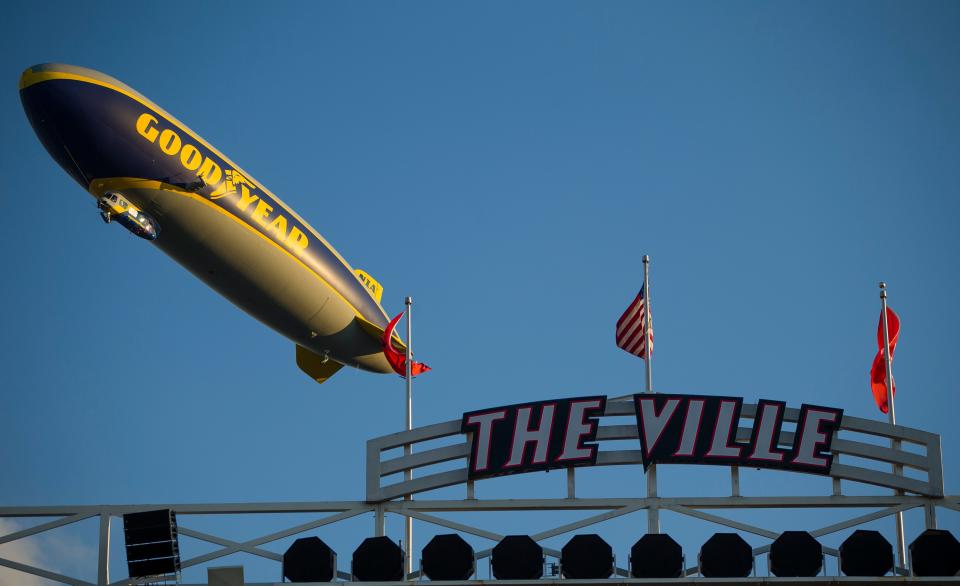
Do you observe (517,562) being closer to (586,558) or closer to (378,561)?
(586,558)

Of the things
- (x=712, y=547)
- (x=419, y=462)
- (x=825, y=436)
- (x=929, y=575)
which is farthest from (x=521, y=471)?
(x=929, y=575)

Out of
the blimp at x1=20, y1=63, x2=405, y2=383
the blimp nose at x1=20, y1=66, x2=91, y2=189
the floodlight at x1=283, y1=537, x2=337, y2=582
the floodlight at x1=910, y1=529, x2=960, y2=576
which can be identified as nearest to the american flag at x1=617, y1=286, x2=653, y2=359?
the blimp at x1=20, y1=63, x2=405, y2=383

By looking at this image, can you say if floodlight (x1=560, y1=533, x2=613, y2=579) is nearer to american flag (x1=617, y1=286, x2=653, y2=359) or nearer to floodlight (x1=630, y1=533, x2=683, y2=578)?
floodlight (x1=630, y1=533, x2=683, y2=578)

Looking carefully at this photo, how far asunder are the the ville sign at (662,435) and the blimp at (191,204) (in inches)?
383

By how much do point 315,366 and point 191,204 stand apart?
1384 cm

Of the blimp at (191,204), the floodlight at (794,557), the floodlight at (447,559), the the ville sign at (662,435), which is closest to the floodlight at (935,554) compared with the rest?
the floodlight at (794,557)

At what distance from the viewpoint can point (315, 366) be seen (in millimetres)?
59844

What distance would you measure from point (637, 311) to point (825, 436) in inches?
264

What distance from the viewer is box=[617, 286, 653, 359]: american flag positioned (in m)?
42.6

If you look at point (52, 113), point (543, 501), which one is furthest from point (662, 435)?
point (52, 113)

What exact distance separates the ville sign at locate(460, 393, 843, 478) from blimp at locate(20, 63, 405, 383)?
31.9ft

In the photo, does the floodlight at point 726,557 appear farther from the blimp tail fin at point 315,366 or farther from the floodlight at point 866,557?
the blimp tail fin at point 315,366

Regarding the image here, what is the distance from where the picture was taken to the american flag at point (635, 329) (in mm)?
42594

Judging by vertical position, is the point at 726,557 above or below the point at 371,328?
below
